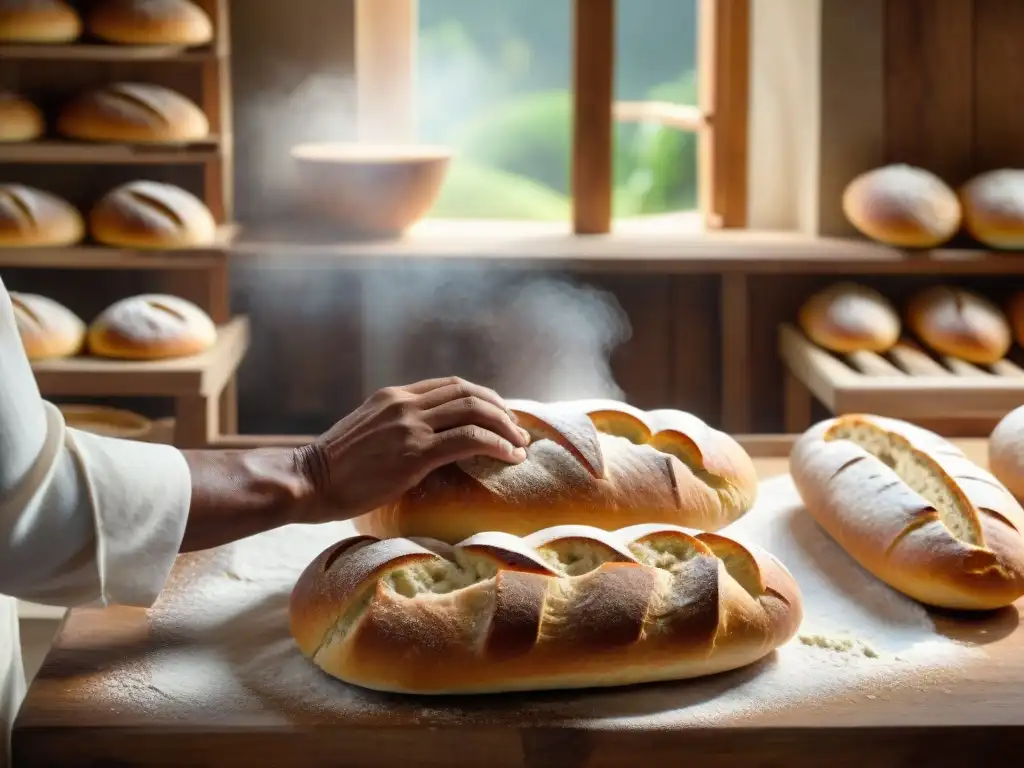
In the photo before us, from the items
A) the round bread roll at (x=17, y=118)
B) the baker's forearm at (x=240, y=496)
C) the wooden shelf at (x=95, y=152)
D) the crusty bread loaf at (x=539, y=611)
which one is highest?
the round bread roll at (x=17, y=118)

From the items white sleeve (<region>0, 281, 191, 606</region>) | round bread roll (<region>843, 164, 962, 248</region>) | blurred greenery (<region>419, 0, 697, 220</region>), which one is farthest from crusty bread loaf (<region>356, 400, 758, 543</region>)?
blurred greenery (<region>419, 0, 697, 220</region>)

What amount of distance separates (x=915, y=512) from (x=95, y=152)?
84.4 inches

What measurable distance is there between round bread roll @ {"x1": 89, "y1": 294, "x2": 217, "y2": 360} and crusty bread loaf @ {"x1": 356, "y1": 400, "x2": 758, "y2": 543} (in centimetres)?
136

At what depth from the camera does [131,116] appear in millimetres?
2955

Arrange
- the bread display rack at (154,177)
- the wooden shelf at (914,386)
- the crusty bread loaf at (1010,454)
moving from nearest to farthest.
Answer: the crusty bread loaf at (1010,454), the wooden shelf at (914,386), the bread display rack at (154,177)

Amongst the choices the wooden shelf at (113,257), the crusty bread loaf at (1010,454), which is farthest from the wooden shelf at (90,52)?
the crusty bread loaf at (1010,454)

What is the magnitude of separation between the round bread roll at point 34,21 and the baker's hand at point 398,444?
1.91 meters

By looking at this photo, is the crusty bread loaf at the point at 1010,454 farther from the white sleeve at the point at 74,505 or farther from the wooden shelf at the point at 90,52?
the wooden shelf at the point at 90,52

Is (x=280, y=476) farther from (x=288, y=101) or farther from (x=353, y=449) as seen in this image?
(x=288, y=101)

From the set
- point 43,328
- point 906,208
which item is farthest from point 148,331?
point 906,208

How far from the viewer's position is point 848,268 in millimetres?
3033

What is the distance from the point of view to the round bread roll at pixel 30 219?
2906 millimetres

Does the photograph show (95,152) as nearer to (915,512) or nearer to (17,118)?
(17,118)

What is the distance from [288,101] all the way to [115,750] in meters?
2.34
